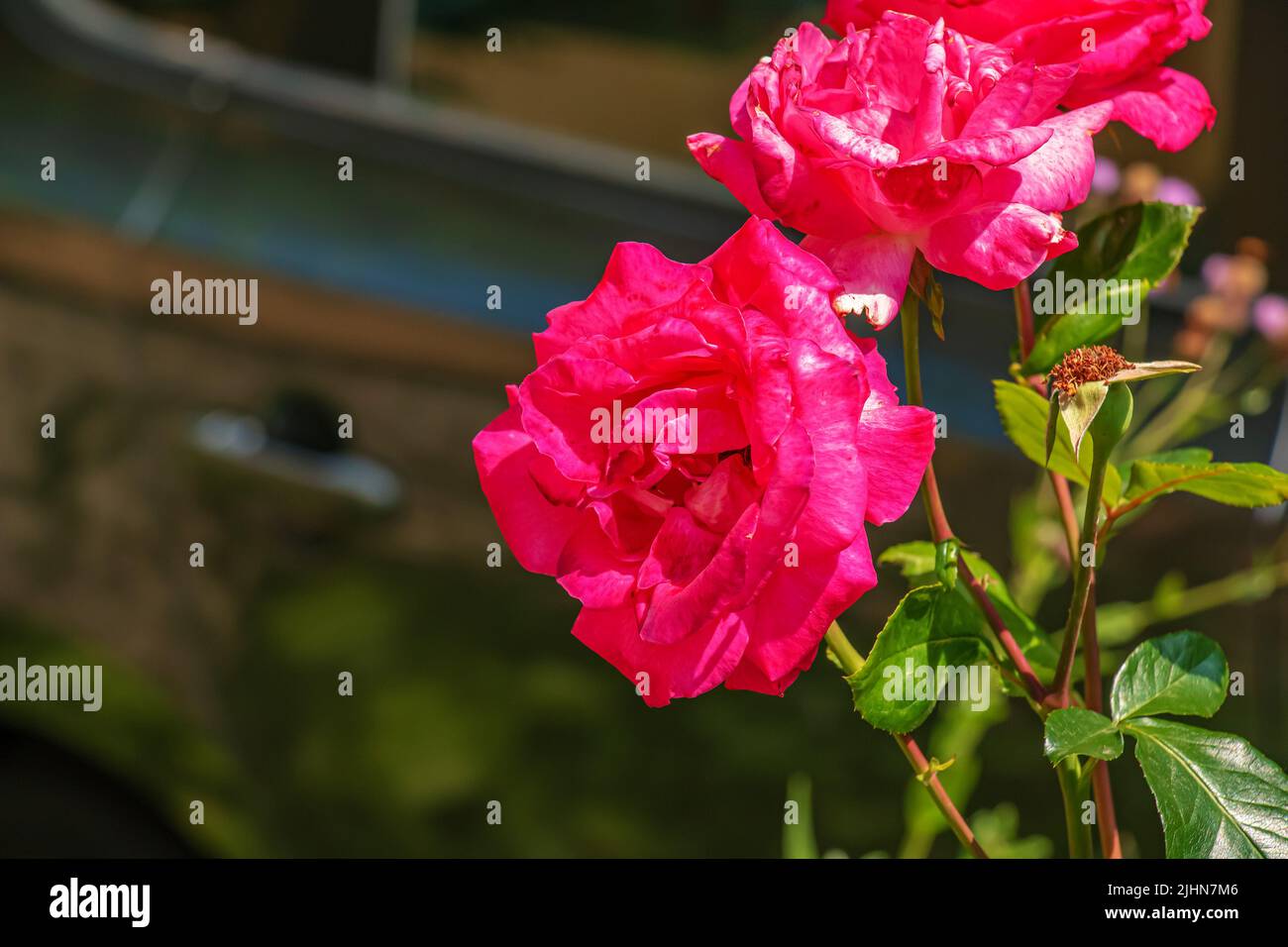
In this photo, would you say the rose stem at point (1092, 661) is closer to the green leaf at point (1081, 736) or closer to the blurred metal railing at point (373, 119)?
the green leaf at point (1081, 736)

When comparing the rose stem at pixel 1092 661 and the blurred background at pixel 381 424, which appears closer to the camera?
the rose stem at pixel 1092 661

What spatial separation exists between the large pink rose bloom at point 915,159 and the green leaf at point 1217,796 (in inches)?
7.6

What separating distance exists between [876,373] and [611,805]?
115cm

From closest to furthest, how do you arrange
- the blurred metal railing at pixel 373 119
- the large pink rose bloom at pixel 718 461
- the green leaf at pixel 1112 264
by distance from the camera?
the large pink rose bloom at pixel 718 461
the green leaf at pixel 1112 264
the blurred metal railing at pixel 373 119

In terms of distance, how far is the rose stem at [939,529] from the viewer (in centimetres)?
57

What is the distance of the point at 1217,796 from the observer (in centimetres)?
52

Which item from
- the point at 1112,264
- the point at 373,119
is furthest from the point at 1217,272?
the point at 373,119

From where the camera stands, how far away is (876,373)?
53 centimetres

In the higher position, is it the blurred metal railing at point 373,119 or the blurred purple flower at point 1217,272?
the blurred metal railing at point 373,119

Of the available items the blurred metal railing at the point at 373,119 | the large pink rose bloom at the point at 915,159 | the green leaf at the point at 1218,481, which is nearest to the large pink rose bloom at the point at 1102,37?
the large pink rose bloom at the point at 915,159

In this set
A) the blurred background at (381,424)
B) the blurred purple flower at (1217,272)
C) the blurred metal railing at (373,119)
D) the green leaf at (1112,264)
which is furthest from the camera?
the blurred metal railing at (373,119)

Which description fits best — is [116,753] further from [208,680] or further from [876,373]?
[876,373]

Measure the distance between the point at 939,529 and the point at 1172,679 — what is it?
11 cm
